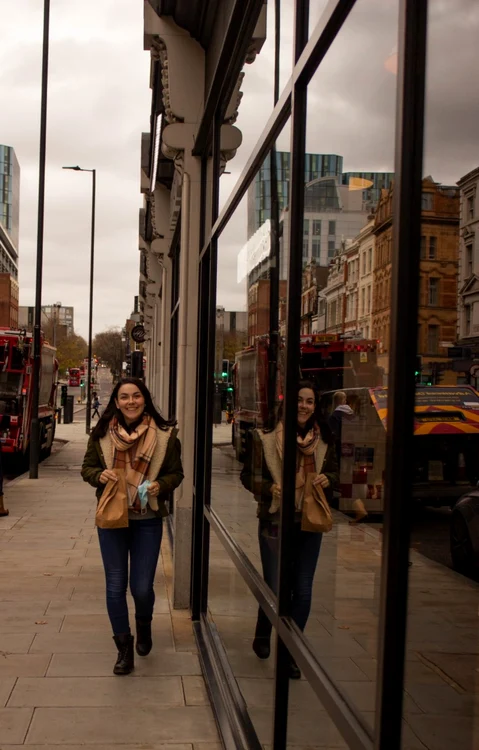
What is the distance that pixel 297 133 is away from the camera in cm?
293

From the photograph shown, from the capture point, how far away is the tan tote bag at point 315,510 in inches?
99.3

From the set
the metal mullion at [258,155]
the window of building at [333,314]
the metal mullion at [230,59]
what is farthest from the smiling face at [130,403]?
the window of building at [333,314]

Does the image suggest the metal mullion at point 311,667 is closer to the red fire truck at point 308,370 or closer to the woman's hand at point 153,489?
the red fire truck at point 308,370

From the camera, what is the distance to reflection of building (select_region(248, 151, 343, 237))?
249cm

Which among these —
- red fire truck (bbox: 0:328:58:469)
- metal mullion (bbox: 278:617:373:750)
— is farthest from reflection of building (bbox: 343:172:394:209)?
red fire truck (bbox: 0:328:58:469)

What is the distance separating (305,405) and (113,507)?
9.07 feet

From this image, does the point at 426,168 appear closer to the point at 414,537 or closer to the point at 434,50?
the point at 434,50

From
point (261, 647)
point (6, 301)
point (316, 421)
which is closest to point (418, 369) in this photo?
point (316, 421)

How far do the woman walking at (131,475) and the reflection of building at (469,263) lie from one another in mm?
4096

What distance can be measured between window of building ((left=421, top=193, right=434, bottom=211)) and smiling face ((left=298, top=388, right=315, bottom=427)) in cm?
114

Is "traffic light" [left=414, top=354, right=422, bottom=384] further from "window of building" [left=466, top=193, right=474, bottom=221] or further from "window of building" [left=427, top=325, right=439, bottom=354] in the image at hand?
"window of building" [left=466, top=193, right=474, bottom=221]

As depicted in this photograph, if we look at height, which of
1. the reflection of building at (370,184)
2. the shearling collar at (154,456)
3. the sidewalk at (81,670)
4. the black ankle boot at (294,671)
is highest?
the reflection of building at (370,184)

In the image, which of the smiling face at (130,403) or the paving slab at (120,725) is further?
the smiling face at (130,403)

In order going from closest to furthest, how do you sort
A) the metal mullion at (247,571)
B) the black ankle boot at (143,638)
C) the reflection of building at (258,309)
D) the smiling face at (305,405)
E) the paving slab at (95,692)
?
the smiling face at (305,405)
the metal mullion at (247,571)
the reflection of building at (258,309)
the paving slab at (95,692)
the black ankle boot at (143,638)
